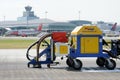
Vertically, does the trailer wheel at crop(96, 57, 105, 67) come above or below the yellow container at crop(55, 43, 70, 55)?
below

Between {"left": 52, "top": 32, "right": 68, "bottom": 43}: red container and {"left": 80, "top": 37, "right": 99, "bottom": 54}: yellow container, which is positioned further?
{"left": 52, "top": 32, "right": 68, "bottom": 43}: red container

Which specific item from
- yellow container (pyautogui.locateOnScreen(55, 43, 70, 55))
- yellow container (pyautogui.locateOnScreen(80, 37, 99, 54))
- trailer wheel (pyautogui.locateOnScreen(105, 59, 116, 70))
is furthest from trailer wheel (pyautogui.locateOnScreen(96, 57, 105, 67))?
yellow container (pyautogui.locateOnScreen(55, 43, 70, 55))

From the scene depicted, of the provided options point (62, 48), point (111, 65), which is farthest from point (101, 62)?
point (62, 48)

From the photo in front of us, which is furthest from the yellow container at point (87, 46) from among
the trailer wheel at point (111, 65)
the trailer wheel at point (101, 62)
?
the trailer wheel at point (101, 62)

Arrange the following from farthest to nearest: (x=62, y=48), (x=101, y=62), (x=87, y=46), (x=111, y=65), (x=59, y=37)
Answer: (x=101, y=62) < (x=59, y=37) < (x=62, y=48) < (x=111, y=65) < (x=87, y=46)

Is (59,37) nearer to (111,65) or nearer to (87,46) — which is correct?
(87,46)

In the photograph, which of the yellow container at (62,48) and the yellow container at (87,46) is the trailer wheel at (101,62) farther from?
the yellow container at (62,48)

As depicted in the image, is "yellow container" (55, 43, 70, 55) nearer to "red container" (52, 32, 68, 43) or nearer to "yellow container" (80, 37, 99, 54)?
"red container" (52, 32, 68, 43)

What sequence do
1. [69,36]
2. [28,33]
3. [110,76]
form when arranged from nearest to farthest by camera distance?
[110,76] → [69,36] → [28,33]

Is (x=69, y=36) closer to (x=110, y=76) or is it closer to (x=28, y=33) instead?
(x=110, y=76)

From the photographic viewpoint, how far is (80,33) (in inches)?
739

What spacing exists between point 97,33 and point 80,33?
814mm

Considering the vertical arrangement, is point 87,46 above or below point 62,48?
above

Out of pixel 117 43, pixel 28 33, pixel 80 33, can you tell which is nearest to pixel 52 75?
pixel 80 33
